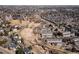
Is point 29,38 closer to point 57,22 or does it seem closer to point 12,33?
→ point 12,33

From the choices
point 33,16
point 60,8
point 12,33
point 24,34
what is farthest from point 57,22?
point 12,33

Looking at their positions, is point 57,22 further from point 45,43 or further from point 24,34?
point 24,34

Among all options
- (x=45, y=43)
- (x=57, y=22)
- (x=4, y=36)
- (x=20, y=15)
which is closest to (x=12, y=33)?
(x=4, y=36)

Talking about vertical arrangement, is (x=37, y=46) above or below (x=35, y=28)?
below

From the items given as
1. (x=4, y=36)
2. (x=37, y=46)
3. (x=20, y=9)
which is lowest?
(x=37, y=46)

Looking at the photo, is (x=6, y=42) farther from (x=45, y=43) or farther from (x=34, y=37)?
(x=45, y=43)

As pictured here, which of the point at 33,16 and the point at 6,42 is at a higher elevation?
the point at 33,16

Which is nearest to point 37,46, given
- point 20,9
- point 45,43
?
point 45,43

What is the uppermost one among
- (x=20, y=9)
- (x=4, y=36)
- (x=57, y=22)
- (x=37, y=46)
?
(x=20, y=9)
